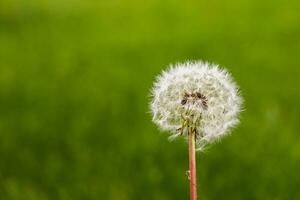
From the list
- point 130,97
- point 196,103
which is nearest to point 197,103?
point 196,103

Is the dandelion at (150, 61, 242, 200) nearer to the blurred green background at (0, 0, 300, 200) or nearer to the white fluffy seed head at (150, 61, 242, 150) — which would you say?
the white fluffy seed head at (150, 61, 242, 150)

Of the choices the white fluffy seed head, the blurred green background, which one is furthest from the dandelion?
the blurred green background

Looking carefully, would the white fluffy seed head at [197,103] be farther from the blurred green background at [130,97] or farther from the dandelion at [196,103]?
the blurred green background at [130,97]

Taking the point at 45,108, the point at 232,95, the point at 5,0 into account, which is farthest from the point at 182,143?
the point at 5,0

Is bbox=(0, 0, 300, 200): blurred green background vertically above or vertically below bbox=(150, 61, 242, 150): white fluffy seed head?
above

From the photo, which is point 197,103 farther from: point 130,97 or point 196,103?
point 130,97

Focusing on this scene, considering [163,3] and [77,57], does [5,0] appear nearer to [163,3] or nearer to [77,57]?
[163,3]

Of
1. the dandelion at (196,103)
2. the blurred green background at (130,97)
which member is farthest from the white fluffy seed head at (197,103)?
the blurred green background at (130,97)
